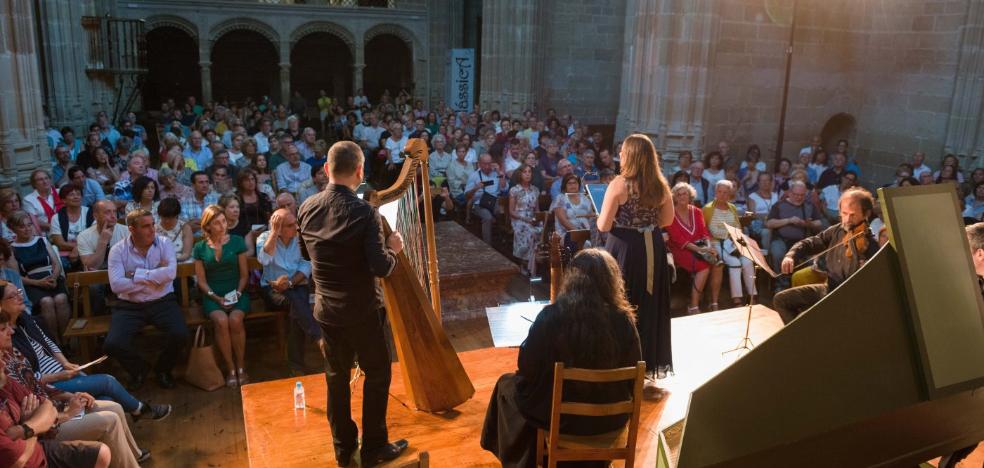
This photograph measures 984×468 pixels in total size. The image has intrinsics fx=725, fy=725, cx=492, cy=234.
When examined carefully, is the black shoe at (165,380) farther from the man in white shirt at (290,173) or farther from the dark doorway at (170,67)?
the dark doorway at (170,67)

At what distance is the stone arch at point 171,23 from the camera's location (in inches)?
696

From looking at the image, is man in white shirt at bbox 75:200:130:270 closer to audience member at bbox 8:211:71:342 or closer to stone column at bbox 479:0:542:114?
audience member at bbox 8:211:71:342

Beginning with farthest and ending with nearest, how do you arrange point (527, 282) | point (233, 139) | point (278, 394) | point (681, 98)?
point (233, 139) < point (681, 98) < point (527, 282) < point (278, 394)

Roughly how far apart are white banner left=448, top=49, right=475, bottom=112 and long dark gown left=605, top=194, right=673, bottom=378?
12.5 m

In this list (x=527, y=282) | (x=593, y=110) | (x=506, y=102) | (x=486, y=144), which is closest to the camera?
(x=527, y=282)

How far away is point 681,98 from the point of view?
8852mm

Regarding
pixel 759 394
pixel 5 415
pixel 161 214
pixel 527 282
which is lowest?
pixel 527 282

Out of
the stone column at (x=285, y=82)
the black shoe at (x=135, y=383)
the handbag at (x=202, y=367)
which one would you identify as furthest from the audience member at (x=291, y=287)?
the stone column at (x=285, y=82)

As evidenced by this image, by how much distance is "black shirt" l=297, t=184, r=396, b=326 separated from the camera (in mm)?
2787

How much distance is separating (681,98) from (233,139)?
19.1 feet

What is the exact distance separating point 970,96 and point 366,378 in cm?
918

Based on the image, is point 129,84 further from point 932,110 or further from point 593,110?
point 932,110

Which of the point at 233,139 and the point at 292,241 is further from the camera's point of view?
the point at 233,139

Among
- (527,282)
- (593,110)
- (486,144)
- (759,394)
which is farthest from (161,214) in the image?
(593,110)
